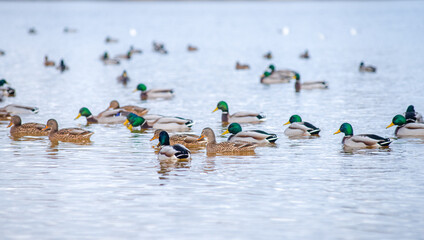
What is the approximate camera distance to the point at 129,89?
35.0 metres

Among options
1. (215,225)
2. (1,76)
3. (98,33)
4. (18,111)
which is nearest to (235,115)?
(18,111)

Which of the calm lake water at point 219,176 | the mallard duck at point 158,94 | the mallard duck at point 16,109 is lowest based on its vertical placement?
the calm lake water at point 219,176

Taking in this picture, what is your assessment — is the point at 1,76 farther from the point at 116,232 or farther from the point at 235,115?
the point at 116,232

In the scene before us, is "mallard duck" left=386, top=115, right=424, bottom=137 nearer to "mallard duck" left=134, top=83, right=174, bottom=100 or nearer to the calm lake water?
the calm lake water

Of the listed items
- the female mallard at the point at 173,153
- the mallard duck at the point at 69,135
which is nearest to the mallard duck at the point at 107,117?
the mallard duck at the point at 69,135

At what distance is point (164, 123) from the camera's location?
22.3 m

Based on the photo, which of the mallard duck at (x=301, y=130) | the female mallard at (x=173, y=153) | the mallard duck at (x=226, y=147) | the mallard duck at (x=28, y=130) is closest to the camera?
the female mallard at (x=173, y=153)

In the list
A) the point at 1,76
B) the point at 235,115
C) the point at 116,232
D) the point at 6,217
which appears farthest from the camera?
the point at 1,76

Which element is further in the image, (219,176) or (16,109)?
(16,109)

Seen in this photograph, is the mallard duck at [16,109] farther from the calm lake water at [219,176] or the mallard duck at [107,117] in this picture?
the mallard duck at [107,117]

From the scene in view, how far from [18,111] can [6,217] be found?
1299 cm

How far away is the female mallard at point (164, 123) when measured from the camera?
22062 mm

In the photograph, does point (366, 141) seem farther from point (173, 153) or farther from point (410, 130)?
point (173, 153)

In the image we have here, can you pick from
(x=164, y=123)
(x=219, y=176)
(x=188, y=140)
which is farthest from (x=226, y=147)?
(x=164, y=123)
